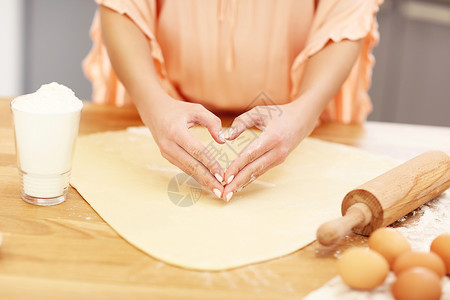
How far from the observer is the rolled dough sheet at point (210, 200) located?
2.17ft

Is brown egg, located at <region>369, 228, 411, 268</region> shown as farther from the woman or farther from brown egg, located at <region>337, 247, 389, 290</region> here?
the woman

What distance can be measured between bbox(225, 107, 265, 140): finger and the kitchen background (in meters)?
1.98

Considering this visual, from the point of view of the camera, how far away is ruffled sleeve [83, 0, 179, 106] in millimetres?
1133

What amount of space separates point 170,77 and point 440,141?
667mm

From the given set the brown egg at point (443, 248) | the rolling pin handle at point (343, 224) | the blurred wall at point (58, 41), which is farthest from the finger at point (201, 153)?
the blurred wall at point (58, 41)

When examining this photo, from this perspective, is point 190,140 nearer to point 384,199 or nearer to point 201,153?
point 201,153

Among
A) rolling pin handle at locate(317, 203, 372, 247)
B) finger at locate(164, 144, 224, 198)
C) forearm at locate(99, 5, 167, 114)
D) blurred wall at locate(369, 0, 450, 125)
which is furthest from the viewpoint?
blurred wall at locate(369, 0, 450, 125)

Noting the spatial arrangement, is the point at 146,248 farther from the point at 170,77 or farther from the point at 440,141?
the point at 440,141

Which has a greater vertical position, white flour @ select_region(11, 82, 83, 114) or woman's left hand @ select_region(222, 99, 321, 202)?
white flour @ select_region(11, 82, 83, 114)

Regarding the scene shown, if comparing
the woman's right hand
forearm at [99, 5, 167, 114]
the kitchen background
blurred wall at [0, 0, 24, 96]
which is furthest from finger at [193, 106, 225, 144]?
blurred wall at [0, 0, 24, 96]

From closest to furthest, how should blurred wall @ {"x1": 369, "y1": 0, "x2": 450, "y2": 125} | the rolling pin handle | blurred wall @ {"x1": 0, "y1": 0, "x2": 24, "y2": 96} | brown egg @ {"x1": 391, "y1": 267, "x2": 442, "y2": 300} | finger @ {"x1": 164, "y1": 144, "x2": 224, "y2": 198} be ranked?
brown egg @ {"x1": 391, "y1": 267, "x2": 442, "y2": 300}
the rolling pin handle
finger @ {"x1": 164, "y1": 144, "x2": 224, "y2": 198}
blurred wall @ {"x1": 0, "y1": 0, "x2": 24, "y2": 96}
blurred wall @ {"x1": 369, "y1": 0, "x2": 450, "y2": 125}

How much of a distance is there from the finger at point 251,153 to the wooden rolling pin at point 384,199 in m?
0.16

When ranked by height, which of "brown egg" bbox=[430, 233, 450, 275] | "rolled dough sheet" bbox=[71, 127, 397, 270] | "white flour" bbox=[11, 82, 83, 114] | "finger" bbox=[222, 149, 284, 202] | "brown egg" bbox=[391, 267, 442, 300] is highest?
"white flour" bbox=[11, 82, 83, 114]

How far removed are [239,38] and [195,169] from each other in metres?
0.48
